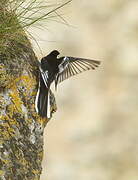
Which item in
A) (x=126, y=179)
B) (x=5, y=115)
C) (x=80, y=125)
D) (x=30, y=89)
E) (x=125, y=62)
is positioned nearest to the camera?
(x=5, y=115)

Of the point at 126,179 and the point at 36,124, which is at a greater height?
the point at 36,124

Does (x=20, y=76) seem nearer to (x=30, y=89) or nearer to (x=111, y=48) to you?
(x=30, y=89)

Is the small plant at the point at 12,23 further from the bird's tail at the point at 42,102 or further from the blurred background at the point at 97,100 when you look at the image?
the blurred background at the point at 97,100

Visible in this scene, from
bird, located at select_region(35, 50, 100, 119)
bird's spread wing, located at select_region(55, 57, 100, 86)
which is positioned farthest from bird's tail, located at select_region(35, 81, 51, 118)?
bird's spread wing, located at select_region(55, 57, 100, 86)

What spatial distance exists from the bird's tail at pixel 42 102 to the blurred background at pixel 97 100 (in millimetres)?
9856

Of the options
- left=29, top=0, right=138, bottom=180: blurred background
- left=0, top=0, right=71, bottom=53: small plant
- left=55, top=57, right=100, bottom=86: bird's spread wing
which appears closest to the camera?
left=0, top=0, right=71, bottom=53: small plant

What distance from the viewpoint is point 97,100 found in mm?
17078

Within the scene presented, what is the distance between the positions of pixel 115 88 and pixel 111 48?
1.86 metres

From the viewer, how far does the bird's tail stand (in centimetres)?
400

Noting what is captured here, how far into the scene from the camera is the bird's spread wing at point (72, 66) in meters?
4.65

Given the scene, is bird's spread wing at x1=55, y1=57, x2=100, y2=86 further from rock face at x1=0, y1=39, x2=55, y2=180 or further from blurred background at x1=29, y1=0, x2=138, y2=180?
blurred background at x1=29, y1=0, x2=138, y2=180

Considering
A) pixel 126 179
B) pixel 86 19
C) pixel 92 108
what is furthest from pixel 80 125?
pixel 86 19

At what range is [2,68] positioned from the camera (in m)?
3.87

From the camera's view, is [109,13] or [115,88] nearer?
[115,88]
